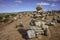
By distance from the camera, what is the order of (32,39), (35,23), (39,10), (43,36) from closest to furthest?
(32,39) < (43,36) < (35,23) < (39,10)

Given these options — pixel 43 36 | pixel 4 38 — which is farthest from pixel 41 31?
pixel 4 38

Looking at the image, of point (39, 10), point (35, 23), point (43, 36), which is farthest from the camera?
point (39, 10)

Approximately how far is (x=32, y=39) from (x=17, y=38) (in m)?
1.27

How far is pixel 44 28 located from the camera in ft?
30.7

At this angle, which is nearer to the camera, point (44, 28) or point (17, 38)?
point (17, 38)

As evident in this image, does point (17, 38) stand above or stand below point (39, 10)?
below

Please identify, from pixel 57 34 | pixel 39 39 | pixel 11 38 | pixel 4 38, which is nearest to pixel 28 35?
pixel 39 39

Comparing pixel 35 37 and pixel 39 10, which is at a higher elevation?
pixel 39 10

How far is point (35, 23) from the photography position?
33.8ft

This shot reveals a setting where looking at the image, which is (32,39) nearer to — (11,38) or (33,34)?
(33,34)

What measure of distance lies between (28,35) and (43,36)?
1.41 m

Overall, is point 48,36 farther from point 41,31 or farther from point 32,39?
point 32,39

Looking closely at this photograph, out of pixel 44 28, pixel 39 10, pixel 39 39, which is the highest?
pixel 39 10

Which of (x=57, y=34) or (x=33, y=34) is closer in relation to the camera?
(x=33, y=34)
